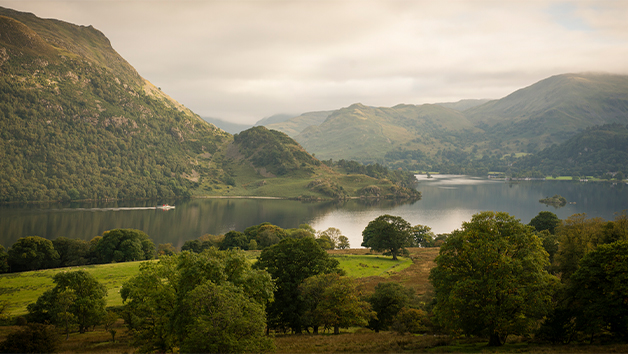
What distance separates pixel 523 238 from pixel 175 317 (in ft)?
79.8

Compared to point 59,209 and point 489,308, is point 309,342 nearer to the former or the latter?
point 489,308

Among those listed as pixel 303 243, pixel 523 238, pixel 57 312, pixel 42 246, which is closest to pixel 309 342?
pixel 303 243

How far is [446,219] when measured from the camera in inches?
5915

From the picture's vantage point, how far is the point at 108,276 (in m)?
→ 61.0

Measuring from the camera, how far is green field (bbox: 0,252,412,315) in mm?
48812

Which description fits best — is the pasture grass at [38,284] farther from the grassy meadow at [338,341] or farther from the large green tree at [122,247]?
the large green tree at [122,247]

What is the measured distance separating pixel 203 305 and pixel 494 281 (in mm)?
18364

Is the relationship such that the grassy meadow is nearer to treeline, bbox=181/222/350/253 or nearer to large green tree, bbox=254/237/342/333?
large green tree, bbox=254/237/342/333

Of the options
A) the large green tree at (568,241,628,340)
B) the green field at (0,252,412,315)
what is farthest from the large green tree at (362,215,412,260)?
the large green tree at (568,241,628,340)

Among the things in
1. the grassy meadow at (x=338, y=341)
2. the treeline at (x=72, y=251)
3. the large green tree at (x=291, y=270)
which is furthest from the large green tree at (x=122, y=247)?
the large green tree at (x=291, y=270)

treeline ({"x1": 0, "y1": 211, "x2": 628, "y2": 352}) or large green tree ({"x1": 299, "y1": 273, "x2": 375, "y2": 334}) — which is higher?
treeline ({"x1": 0, "y1": 211, "x2": 628, "y2": 352})

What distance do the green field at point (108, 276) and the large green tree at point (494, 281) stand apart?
35008mm

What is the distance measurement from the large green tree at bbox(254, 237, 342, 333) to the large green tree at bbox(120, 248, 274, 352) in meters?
7.43

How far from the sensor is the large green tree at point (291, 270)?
34869 millimetres
